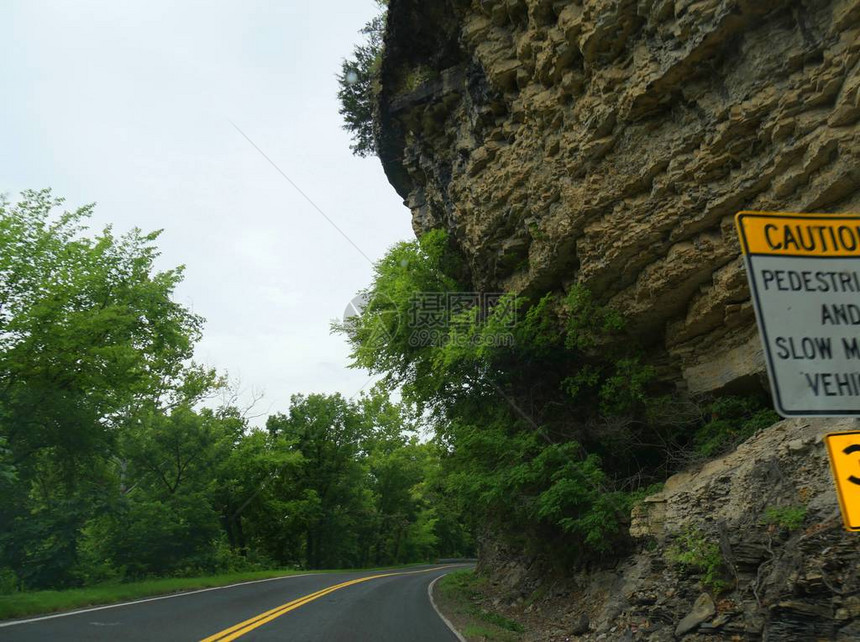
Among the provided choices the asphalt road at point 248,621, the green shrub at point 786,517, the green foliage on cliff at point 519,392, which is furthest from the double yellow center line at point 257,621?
the green shrub at point 786,517

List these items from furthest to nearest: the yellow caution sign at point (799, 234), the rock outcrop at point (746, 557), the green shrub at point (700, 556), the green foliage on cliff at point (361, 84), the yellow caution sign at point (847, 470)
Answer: the green foliage on cliff at point (361, 84) < the green shrub at point (700, 556) < the rock outcrop at point (746, 557) < the yellow caution sign at point (799, 234) < the yellow caution sign at point (847, 470)

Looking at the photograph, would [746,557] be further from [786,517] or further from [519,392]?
[519,392]

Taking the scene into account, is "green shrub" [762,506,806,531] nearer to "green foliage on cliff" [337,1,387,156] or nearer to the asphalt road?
the asphalt road

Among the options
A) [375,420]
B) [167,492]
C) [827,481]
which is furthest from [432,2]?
[375,420]

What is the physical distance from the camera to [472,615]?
39.7 ft

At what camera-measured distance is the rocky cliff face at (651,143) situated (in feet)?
27.5

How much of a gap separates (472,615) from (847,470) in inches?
462

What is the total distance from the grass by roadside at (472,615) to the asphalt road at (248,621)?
0.40 m

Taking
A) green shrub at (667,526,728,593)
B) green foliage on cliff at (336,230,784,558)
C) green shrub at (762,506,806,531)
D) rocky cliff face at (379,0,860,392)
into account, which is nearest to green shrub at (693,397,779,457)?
green foliage on cliff at (336,230,784,558)

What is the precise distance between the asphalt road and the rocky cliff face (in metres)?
7.85

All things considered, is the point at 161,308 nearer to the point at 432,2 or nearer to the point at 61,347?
the point at 61,347

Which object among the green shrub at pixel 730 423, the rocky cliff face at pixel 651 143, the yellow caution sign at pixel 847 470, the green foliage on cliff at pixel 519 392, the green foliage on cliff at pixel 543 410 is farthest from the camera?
the green foliage on cliff at pixel 519 392
